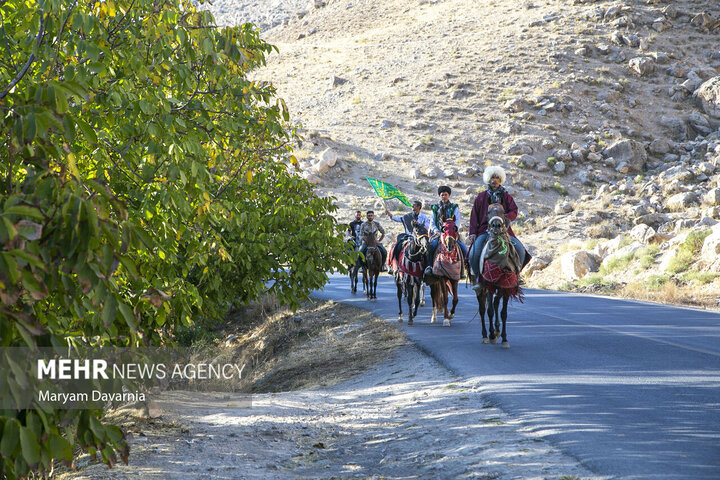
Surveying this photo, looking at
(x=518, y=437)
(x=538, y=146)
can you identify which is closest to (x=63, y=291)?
(x=518, y=437)

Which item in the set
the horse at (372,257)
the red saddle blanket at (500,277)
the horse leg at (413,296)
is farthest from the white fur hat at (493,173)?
the horse at (372,257)

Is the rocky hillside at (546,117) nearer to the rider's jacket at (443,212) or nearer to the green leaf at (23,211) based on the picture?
the rider's jacket at (443,212)

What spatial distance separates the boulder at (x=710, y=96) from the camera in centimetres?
5075

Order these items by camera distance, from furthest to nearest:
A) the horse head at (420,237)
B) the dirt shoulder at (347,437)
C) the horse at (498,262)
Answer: the horse head at (420,237) < the horse at (498,262) < the dirt shoulder at (347,437)

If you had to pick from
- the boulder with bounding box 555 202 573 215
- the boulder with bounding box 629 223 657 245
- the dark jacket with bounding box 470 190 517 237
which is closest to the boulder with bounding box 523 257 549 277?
the boulder with bounding box 629 223 657 245

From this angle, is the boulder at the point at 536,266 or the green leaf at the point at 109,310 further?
the boulder at the point at 536,266

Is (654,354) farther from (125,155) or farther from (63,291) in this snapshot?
(63,291)

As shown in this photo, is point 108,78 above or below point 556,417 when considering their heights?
above

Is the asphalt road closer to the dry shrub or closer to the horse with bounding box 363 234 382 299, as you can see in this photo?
the horse with bounding box 363 234 382 299

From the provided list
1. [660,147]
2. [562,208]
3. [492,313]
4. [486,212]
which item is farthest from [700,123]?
[492,313]

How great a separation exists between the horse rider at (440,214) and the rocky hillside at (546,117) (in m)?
13.2

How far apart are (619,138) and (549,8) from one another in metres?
24.5

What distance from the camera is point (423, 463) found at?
5.81 m

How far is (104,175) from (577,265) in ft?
77.2
